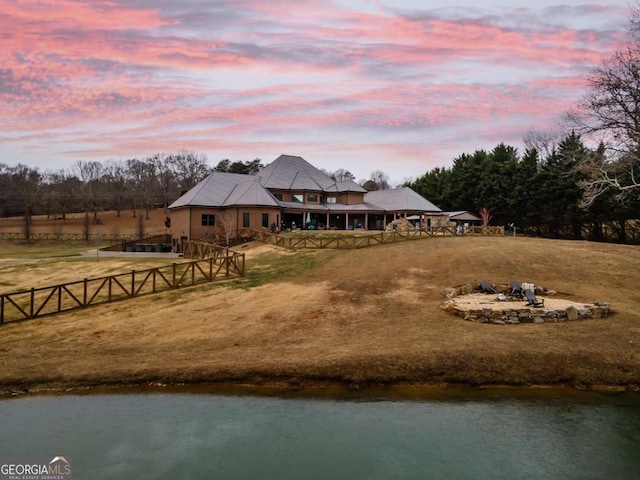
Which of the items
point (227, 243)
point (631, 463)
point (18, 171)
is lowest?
point (631, 463)

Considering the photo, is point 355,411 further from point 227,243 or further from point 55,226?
point 55,226

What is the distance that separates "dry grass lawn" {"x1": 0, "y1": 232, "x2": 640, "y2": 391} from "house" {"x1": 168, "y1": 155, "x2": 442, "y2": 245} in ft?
67.0

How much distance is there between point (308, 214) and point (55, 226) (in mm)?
62985

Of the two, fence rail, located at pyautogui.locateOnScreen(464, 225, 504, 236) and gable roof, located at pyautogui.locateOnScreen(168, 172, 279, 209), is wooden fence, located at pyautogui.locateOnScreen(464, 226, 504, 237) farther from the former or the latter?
gable roof, located at pyautogui.locateOnScreen(168, 172, 279, 209)

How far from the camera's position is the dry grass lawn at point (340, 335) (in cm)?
1538

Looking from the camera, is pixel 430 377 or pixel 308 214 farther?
pixel 308 214

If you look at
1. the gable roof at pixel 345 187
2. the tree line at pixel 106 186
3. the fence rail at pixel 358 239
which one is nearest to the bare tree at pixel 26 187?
the tree line at pixel 106 186

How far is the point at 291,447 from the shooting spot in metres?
11.2

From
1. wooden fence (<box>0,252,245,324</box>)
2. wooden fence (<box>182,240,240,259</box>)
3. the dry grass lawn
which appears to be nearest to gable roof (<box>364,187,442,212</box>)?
wooden fence (<box>182,240,240,259</box>)

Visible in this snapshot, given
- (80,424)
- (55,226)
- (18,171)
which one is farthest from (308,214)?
(18,171)

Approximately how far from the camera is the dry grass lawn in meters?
15.4

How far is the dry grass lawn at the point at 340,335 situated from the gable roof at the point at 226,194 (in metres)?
21.1

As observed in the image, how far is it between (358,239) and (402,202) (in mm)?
22036

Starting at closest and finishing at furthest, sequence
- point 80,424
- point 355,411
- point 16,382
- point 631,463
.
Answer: point 631,463 < point 80,424 < point 355,411 < point 16,382
